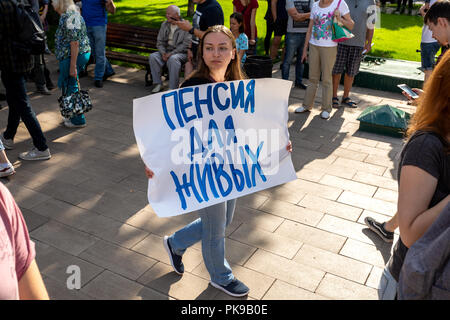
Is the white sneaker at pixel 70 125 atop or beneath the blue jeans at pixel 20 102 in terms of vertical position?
beneath

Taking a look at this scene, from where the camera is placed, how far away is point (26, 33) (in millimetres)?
5094

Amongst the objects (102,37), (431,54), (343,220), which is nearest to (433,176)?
(343,220)

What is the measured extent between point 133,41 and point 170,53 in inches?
62.6

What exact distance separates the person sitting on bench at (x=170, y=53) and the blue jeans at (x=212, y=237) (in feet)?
16.9

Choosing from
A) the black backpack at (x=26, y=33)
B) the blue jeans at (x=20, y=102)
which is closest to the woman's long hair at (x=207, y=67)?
the black backpack at (x=26, y=33)

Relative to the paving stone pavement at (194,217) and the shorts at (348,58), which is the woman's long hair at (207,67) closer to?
the paving stone pavement at (194,217)

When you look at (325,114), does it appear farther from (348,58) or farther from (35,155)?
(35,155)

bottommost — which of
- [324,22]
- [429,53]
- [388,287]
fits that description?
[388,287]

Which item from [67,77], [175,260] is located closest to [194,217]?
[175,260]

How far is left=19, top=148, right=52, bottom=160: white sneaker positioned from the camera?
5.55m

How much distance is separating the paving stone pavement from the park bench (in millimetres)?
2654

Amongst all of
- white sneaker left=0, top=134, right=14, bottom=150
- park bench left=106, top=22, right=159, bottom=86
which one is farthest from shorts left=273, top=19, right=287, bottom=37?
white sneaker left=0, top=134, right=14, bottom=150

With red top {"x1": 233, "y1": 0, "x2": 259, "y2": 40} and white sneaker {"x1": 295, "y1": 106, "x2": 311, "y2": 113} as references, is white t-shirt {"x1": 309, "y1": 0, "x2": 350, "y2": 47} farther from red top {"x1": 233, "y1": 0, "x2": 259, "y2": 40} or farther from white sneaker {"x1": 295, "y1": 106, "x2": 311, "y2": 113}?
red top {"x1": 233, "y1": 0, "x2": 259, "y2": 40}

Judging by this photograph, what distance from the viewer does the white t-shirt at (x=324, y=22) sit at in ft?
22.7
